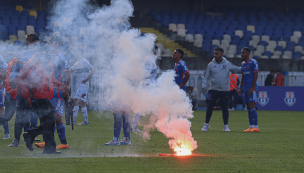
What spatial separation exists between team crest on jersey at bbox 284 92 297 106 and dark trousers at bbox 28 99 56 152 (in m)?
16.7

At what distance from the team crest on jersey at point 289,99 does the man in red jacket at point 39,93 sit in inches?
657

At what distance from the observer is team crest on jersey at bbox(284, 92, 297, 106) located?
68.3 ft

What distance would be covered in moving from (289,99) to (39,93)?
55.8 feet

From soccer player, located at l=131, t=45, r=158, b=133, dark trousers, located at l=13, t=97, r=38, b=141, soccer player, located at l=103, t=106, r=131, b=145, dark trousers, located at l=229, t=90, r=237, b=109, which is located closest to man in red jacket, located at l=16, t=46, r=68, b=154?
dark trousers, located at l=13, t=97, r=38, b=141

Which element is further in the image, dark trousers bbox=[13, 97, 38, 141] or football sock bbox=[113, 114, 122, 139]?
football sock bbox=[113, 114, 122, 139]

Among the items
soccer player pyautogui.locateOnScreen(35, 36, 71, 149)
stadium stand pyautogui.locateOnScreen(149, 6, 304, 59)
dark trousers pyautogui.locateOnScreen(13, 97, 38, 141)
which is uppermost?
stadium stand pyautogui.locateOnScreen(149, 6, 304, 59)

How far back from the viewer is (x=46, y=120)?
21.3 ft

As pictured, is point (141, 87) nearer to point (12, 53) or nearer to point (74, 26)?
point (74, 26)

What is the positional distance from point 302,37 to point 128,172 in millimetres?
24751

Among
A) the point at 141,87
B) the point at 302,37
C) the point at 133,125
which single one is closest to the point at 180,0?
the point at 302,37

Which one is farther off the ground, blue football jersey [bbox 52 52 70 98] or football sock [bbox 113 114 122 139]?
blue football jersey [bbox 52 52 70 98]

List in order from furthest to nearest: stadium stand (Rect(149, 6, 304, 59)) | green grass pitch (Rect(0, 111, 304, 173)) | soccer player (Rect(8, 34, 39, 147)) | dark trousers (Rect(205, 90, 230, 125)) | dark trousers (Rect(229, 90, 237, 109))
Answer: stadium stand (Rect(149, 6, 304, 59)) < dark trousers (Rect(229, 90, 237, 109)) < dark trousers (Rect(205, 90, 230, 125)) < soccer player (Rect(8, 34, 39, 147)) < green grass pitch (Rect(0, 111, 304, 173))

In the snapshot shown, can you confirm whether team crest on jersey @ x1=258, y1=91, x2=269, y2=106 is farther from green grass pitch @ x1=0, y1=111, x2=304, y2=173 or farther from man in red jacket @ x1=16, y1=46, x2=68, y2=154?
man in red jacket @ x1=16, y1=46, x2=68, y2=154

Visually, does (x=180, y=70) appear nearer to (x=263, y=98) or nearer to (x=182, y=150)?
(x=182, y=150)
